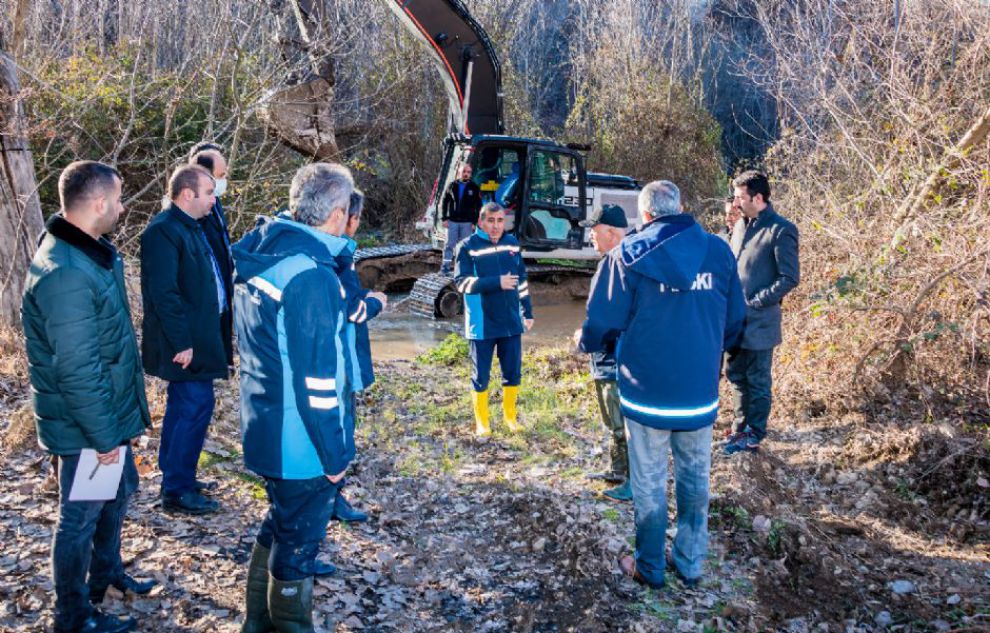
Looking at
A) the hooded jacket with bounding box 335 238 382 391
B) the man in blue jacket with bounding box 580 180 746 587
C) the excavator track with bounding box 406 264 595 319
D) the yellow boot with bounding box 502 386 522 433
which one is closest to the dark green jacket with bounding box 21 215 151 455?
the hooded jacket with bounding box 335 238 382 391

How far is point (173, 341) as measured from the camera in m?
4.32

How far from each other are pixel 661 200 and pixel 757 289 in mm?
2158

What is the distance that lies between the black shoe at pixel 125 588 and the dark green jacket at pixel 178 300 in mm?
1120

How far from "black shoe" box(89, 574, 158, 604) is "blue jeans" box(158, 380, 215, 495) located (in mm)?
840

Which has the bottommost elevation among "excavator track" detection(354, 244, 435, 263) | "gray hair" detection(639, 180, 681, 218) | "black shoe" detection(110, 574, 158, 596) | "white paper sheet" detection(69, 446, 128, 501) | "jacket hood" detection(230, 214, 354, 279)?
"black shoe" detection(110, 574, 158, 596)

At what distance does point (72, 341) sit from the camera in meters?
3.10

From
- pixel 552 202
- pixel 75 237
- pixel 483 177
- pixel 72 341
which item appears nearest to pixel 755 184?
pixel 75 237

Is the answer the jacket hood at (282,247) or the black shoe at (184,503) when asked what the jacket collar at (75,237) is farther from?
the black shoe at (184,503)

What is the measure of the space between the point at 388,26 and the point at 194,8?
6.78m

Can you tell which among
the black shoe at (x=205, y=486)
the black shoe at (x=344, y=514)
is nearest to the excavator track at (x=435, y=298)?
the black shoe at (x=205, y=486)

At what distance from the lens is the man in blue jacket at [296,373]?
2943 mm

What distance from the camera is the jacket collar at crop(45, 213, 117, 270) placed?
3172 millimetres

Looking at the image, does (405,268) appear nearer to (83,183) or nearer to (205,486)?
(205,486)

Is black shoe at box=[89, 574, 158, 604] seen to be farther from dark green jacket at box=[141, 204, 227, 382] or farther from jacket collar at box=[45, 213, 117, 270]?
jacket collar at box=[45, 213, 117, 270]
